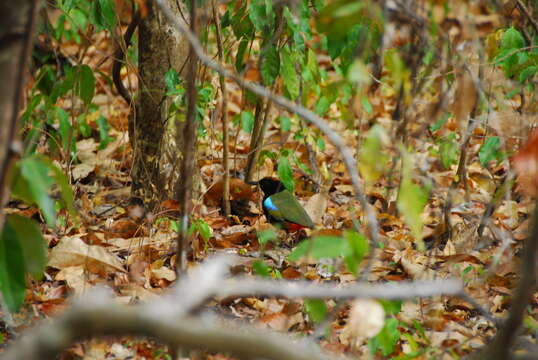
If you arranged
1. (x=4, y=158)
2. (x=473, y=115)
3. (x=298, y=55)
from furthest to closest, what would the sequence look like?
(x=473, y=115), (x=298, y=55), (x=4, y=158)

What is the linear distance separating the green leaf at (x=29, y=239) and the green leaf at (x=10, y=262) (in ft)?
0.06

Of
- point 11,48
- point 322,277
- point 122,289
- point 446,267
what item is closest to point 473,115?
point 446,267

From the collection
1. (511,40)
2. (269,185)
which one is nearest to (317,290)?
(511,40)

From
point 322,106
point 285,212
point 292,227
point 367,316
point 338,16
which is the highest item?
point 338,16

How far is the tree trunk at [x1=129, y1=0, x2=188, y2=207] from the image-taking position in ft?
13.8

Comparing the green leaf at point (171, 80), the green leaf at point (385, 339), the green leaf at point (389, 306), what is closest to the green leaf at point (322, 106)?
the green leaf at point (171, 80)

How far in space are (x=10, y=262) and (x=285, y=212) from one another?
8.61 ft

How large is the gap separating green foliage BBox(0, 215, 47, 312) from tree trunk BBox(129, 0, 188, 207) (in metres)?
1.89

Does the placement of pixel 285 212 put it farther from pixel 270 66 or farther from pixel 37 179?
pixel 37 179

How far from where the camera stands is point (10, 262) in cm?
218

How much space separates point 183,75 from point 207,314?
1.63m

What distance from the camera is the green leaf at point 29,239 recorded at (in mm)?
2221

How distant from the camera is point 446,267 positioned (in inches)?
161

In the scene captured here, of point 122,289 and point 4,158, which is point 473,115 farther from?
point 4,158
